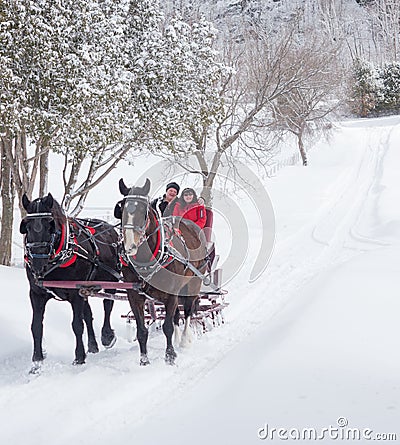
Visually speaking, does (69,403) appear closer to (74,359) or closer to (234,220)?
(74,359)

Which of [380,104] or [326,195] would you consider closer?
[326,195]

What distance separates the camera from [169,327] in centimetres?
590

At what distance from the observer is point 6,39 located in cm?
916

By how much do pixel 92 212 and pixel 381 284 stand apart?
17732 millimetres

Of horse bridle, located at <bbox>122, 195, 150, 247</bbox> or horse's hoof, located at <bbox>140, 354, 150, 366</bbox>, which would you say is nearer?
horse bridle, located at <bbox>122, 195, 150, 247</bbox>

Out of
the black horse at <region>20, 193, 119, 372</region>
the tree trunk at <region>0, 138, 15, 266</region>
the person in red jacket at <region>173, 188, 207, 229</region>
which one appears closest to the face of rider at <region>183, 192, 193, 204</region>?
the person in red jacket at <region>173, 188, 207, 229</region>

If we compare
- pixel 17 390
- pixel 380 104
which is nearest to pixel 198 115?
pixel 17 390

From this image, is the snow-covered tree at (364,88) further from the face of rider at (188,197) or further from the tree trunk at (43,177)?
the face of rider at (188,197)

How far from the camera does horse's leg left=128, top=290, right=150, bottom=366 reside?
18.7ft

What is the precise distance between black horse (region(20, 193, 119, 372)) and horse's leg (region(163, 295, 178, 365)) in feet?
2.96

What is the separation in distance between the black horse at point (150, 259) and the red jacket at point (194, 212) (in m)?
0.61

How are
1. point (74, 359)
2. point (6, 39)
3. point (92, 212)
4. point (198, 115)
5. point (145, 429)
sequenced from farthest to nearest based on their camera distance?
point (92, 212) → point (198, 115) → point (6, 39) → point (74, 359) → point (145, 429)

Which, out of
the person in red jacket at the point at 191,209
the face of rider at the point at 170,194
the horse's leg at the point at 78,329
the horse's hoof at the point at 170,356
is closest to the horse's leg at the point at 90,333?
the horse's leg at the point at 78,329

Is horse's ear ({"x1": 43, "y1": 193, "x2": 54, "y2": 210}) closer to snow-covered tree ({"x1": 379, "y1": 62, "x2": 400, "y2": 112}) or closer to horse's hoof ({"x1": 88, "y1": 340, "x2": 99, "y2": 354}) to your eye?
horse's hoof ({"x1": 88, "y1": 340, "x2": 99, "y2": 354})
